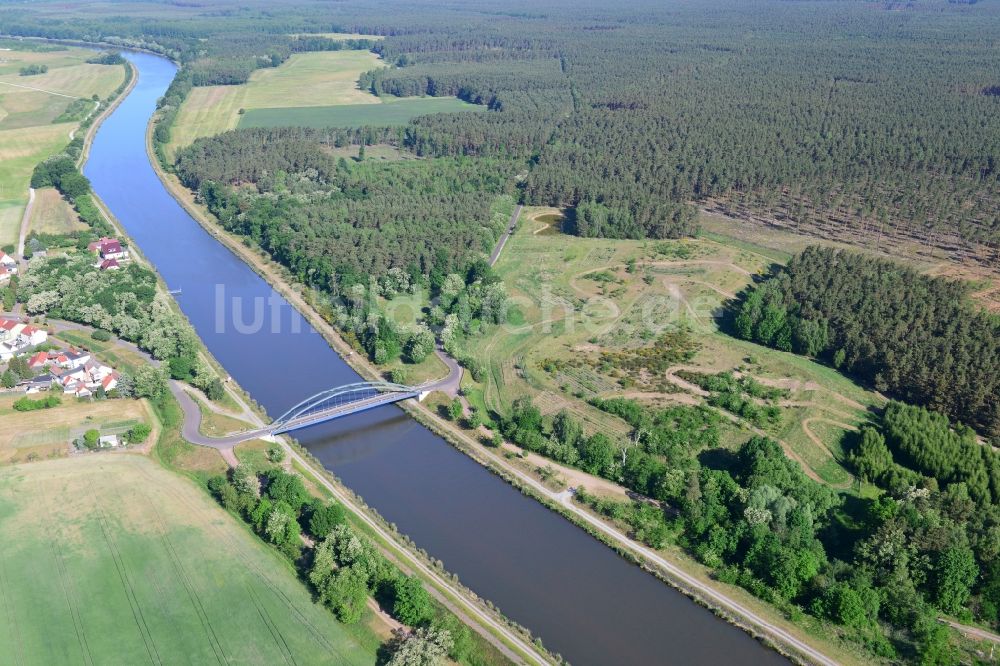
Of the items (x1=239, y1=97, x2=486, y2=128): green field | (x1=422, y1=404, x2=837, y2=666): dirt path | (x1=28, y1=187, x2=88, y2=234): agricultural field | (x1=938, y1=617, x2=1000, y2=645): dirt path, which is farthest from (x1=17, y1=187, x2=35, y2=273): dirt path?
(x1=938, y1=617, x2=1000, y2=645): dirt path

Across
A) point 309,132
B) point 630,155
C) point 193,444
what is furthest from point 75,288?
point 630,155

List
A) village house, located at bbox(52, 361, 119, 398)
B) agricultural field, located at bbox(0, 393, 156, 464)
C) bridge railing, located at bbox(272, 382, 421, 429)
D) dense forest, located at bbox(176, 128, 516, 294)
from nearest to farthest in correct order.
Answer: agricultural field, located at bbox(0, 393, 156, 464)
bridge railing, located at bbox(272, 382, 421, 429)
village house, located at bbox(52, 361, 119, 398)
dense forest, located at bbox(176, 128, 516, 294)

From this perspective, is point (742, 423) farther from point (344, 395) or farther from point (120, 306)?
point (120, 306)

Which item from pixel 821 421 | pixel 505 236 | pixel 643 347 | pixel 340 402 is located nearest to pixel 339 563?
pixel 340 402

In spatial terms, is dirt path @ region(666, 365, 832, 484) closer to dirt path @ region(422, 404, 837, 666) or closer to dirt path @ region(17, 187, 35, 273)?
dirt path @ region(422, 404, 837, 666)

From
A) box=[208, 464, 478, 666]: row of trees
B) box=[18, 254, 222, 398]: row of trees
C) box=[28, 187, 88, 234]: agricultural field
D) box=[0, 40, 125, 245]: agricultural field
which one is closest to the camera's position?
box=[208, 464, 478, 666]: row of trees

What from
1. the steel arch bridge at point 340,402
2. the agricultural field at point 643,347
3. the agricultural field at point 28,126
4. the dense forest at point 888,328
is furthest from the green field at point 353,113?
the steel arch bridge at point 340,402

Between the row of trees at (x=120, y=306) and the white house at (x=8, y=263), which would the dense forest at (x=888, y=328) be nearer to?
the row of trees at (x=120, y=306)
